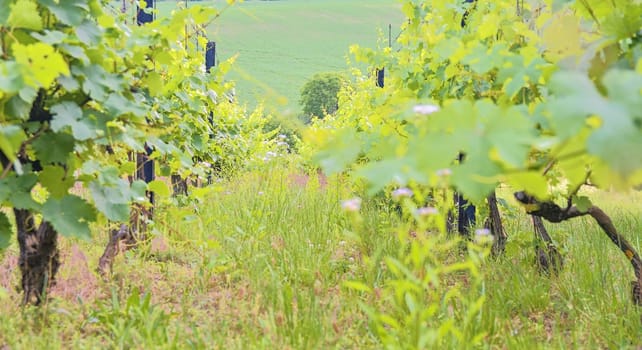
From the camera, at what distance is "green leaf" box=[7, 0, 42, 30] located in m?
1.76

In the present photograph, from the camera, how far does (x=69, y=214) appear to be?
196cm

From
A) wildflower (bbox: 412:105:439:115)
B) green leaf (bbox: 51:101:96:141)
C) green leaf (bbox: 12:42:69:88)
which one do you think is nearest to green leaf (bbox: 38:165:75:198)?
green leaf (bbox: 51:101:96:141)

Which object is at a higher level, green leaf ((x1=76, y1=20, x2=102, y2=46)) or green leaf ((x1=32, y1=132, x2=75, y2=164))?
green leaf ((x1=76, y1=20, x2=102, y2=46))

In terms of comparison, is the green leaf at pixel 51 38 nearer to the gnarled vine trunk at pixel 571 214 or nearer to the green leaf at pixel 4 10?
the green leaf at pixel 4 10

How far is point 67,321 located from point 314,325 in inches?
41.3

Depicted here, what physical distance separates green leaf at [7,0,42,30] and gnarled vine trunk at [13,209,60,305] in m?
0.87

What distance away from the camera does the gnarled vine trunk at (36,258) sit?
2359 mm

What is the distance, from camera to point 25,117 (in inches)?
75.0

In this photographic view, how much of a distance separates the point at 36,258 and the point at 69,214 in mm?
571

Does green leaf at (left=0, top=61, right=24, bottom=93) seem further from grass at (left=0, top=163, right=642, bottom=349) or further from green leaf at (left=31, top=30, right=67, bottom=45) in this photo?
grass at (left=0, top=163, right=642, bottom=349)

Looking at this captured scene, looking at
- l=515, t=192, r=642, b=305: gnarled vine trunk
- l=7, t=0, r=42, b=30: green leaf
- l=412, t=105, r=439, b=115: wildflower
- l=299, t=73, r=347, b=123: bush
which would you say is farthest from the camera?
l=299, t=73, r=347, b=123: bush

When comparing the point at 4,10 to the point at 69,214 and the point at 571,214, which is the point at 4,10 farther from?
the point at 571,214

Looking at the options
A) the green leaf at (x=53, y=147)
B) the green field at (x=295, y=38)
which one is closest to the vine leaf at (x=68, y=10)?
the green leaf at (x=53, y=147)

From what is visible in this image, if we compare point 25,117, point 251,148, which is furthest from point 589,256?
point 251,148
